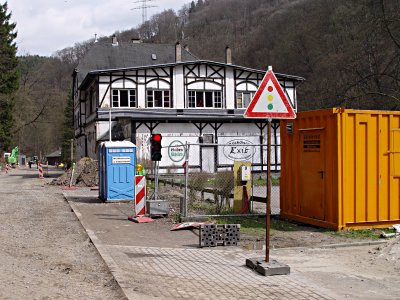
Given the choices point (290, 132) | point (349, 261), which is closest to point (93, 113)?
point (290, 132)

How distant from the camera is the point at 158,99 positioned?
42625 millimetres

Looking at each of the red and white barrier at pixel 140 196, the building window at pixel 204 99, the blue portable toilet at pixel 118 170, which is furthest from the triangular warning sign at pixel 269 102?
the building window at pixel 204 99

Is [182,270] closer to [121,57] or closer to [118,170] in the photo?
[118,170]

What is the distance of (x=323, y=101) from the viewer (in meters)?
28.5

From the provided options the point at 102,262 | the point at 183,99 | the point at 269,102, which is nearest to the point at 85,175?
the point at 183,99

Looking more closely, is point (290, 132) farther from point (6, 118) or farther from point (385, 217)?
point (6, 118)

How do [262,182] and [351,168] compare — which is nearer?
[351,168]

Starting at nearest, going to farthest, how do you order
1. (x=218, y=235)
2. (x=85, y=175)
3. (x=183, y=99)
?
(x=218, y=235) → (x=85, y=175) → (x=183, y=99)

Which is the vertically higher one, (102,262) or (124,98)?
(124,98)

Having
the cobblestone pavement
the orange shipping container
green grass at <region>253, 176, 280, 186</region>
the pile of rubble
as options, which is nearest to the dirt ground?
the cobblestone pavement

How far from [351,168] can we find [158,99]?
106 ft

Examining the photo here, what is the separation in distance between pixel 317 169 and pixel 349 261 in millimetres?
3500

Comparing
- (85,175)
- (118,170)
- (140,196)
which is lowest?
(85,175)

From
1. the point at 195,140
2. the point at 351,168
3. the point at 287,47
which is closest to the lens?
the point at 351,168
